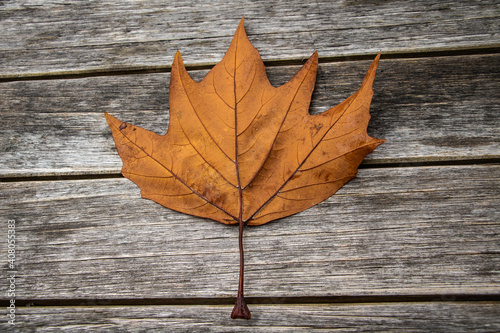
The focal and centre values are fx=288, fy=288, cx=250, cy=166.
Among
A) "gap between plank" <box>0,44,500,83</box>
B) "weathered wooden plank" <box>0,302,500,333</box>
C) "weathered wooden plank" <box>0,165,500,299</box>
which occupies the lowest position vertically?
"weathered wooden plank" <box>0,302,500,333</box>

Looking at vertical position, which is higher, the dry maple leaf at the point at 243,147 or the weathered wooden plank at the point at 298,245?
the dry maple leaf at the point at 243,147

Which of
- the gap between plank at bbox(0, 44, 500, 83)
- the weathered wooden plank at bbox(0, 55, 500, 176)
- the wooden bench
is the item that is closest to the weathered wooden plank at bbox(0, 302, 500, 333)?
the wooden bench

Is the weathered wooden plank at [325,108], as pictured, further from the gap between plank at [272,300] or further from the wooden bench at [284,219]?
the gap between plank at [272,300]

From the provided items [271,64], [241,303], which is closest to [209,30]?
[271,64]

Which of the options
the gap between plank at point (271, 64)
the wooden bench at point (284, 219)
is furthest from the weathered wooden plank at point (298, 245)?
the gap between plank at point (271, 64)

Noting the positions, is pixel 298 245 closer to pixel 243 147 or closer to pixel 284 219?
pixel 284 219

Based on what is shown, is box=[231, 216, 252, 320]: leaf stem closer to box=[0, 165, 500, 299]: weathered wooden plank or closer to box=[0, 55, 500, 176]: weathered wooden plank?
box=[0, 165, 500, 299]: weathered wooden plank
